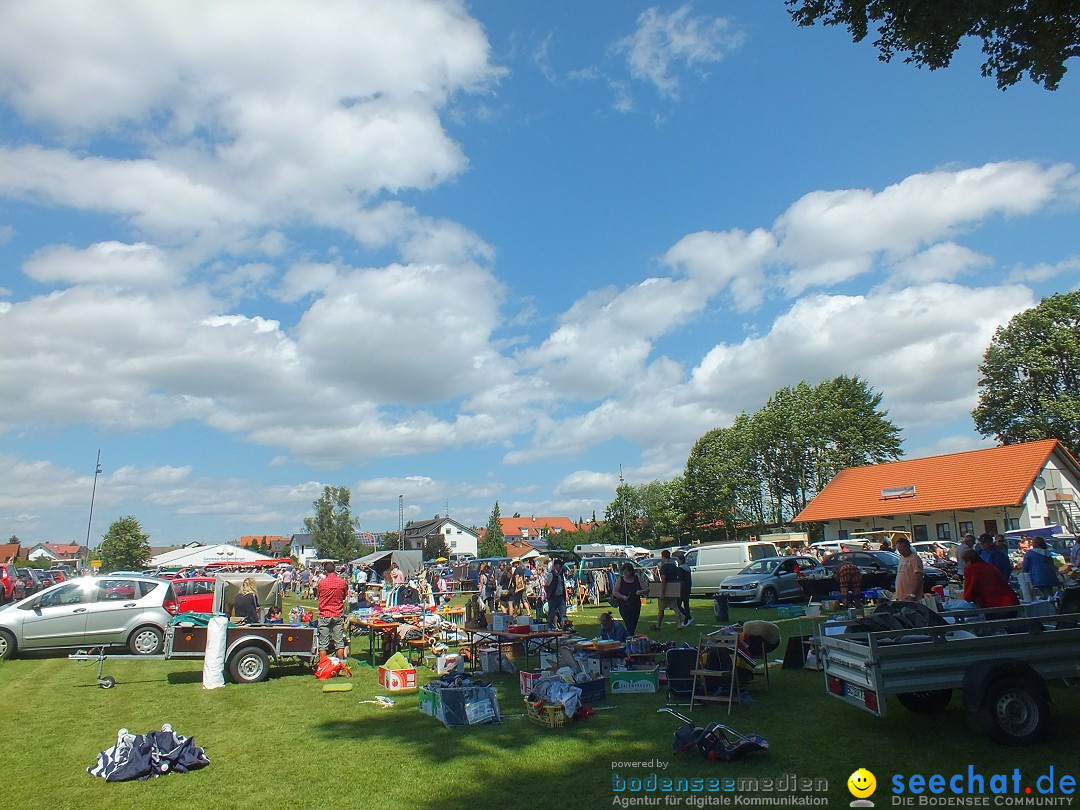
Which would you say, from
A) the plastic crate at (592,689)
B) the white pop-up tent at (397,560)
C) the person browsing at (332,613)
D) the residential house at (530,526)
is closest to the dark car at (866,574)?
the plastic crate at (592,689)

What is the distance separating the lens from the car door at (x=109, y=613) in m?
14.2

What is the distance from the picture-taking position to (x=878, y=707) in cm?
632

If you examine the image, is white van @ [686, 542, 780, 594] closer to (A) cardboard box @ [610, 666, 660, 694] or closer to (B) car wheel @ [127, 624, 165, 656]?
(A) cardboard box @ [610, 666, 660, 694]

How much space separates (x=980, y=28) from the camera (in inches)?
345

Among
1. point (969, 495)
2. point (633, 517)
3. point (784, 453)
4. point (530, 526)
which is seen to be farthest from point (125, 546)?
point (530, 526)

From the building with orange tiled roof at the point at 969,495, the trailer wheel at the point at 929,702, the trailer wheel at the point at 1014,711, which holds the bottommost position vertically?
the trailer wheel at the point at 929,702

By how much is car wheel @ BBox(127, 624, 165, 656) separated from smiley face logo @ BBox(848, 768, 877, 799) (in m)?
13.5

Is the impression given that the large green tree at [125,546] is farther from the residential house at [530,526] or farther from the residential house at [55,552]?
the residential house at [530,526]

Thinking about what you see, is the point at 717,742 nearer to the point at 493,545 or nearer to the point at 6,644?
the point at 6,644

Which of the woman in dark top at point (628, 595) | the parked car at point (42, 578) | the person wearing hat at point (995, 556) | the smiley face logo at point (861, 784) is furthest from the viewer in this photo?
the parked car at point (42, 578)

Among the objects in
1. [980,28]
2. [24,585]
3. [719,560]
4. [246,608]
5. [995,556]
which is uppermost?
[980,28]

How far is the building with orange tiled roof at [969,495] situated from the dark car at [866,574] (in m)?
17.0

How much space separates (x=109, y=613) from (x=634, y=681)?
11134 mm

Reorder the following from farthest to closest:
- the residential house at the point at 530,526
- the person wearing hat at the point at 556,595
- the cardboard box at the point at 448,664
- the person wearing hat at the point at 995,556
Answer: the residential house at the point at 530,526 < the person wearing hat at the point at 556,595 < the person wearing hat at the point at 995,556 < the cardboard box at the point at 448,664
